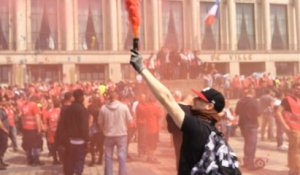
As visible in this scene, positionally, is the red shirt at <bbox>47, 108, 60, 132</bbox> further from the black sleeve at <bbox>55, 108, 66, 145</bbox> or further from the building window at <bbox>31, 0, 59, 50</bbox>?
the building window at <bbox>31, 0, 59, 50</bbox>

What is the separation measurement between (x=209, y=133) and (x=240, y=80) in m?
18.9

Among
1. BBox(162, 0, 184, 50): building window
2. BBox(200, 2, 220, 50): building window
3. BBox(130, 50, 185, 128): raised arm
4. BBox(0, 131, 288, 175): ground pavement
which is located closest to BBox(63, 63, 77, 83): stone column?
BBox(200, 2, 220, 50): building window

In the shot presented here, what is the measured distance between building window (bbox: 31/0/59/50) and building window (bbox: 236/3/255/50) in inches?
611

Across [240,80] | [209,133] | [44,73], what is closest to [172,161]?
[209,133]

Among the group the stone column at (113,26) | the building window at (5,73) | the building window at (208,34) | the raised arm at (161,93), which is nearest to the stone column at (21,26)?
the building window at (5,73)

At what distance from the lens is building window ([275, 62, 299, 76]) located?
36.7m

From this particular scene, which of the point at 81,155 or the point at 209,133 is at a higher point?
the point at 209,133

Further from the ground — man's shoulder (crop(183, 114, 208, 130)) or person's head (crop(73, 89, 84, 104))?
person's head (crop(73, 89, 84, 104))

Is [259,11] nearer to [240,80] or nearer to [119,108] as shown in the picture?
[240,80]

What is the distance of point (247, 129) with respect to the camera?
27.4 feet

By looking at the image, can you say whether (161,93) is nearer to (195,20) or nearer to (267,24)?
(195,20)

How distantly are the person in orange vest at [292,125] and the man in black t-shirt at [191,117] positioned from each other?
16.0 feet

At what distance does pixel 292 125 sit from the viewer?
24.3ft

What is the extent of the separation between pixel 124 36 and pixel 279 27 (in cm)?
1441
